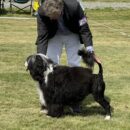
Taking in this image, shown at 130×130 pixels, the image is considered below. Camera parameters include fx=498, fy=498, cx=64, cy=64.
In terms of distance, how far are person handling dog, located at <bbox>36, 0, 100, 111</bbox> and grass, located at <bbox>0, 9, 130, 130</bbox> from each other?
0.92m

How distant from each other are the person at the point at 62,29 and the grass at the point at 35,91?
0.92 meters

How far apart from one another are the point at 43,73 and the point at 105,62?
5574 mm

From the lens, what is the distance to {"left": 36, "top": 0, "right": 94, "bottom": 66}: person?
6751 millimetres

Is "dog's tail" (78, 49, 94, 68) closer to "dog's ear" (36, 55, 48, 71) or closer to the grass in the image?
"dog's ear" (36, 55, 48, 71)

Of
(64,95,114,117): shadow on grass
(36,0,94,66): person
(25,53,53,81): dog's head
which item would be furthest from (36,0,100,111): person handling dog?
(64,95,114,117): shadow on grass

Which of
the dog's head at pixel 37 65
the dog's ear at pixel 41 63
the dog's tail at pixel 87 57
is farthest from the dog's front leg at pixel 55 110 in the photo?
the dog's tail at pixel 87 57

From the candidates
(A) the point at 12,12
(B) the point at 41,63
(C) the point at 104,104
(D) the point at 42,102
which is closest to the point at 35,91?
(D) the point at 42,102

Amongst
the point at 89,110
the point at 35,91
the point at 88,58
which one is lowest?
the point at 35,91

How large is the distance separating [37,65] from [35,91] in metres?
2.18

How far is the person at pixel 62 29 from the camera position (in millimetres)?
6751

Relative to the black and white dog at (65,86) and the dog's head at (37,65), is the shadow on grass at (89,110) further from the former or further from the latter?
the dog's head at (37,65)

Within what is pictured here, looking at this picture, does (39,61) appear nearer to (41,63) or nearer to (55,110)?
(41,63)

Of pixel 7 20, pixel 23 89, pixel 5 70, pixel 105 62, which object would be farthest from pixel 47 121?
pixel 7 20

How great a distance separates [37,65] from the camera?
6.59 meters
